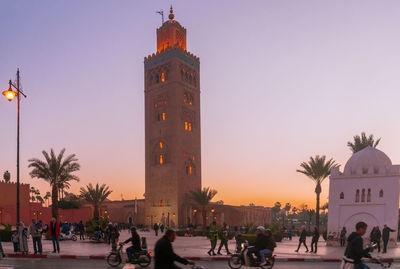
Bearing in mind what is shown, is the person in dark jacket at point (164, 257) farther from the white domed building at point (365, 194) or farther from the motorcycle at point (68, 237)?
the motorcycle at point (68, 237)

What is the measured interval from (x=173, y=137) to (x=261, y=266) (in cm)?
5045

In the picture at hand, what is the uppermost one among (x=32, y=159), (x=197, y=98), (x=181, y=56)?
(x=181, y=56)

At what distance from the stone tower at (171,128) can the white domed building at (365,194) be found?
3359cm

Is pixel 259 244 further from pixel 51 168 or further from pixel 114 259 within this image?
pixel 51 168

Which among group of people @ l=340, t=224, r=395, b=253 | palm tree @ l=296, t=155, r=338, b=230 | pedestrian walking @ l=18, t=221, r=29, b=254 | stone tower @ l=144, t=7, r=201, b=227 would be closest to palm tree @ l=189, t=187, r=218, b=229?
stone tower @ l=144, t=7, r=201, b=227

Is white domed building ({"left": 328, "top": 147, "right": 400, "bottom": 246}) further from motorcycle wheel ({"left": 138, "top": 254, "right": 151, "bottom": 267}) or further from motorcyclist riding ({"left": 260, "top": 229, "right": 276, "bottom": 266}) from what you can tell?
motorcycle wheel ({"left": 138, "top": 254, "right": 151, "bottom": 267})

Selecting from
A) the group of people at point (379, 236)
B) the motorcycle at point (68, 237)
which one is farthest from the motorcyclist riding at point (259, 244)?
the motorcycle at point (68, 237)

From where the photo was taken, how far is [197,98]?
216 ft

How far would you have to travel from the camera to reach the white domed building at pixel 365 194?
2478cm

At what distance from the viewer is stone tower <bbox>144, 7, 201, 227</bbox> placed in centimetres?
5946

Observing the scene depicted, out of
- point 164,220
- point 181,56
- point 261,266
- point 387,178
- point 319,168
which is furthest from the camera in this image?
point 181,56

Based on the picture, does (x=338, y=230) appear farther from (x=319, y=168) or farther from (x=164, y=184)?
(x=164, y=184)

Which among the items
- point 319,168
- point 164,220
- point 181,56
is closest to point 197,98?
point 181,56

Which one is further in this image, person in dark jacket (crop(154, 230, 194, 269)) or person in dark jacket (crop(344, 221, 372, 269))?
person in dark jacket (crop(344, 221, 372, 269))
